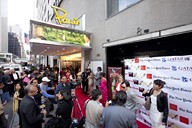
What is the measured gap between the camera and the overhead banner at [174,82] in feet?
11.3

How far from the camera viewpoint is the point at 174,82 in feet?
12.4

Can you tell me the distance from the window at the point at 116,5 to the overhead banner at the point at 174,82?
4.40 meters

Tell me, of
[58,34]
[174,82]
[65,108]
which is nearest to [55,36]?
[58,34]

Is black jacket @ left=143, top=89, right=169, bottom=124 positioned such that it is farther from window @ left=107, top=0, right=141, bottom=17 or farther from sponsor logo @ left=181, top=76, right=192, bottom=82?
window @ left=107, top=0, right=141, bottom=17

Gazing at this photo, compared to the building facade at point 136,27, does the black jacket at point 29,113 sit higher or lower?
lower

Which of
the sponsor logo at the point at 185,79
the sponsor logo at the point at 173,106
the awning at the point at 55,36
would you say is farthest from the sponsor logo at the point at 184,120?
the awning at the point at 55,36

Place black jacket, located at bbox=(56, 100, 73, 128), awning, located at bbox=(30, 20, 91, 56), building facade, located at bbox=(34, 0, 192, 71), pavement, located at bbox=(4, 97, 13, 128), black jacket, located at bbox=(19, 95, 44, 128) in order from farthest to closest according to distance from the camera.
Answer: awning, located at bbox=(30, 20, 91, 56)
pavement, located at bbox=(4, 97, 13, 128)
building facade, located at bbox=(34, 0, 192, 71)
black jacket, located at bbox=(56, 100, 73, 128)
black jacket, located at bbox=(19, 95, 44, 128)

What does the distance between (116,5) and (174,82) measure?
6.82 meters

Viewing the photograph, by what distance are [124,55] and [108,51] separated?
1.18 m

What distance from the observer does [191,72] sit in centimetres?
335

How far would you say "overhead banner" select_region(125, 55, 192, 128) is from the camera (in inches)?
135

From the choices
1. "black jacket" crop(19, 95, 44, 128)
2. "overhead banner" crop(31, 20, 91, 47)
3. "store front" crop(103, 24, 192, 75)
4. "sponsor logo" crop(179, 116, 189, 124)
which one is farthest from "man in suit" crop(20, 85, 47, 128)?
"overhead banner" crop(31, 20, 91, 47)

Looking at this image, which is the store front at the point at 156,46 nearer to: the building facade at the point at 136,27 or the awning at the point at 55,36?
the building facade at the point at 136,27

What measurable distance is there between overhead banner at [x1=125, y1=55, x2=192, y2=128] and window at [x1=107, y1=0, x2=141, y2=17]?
440 cm
